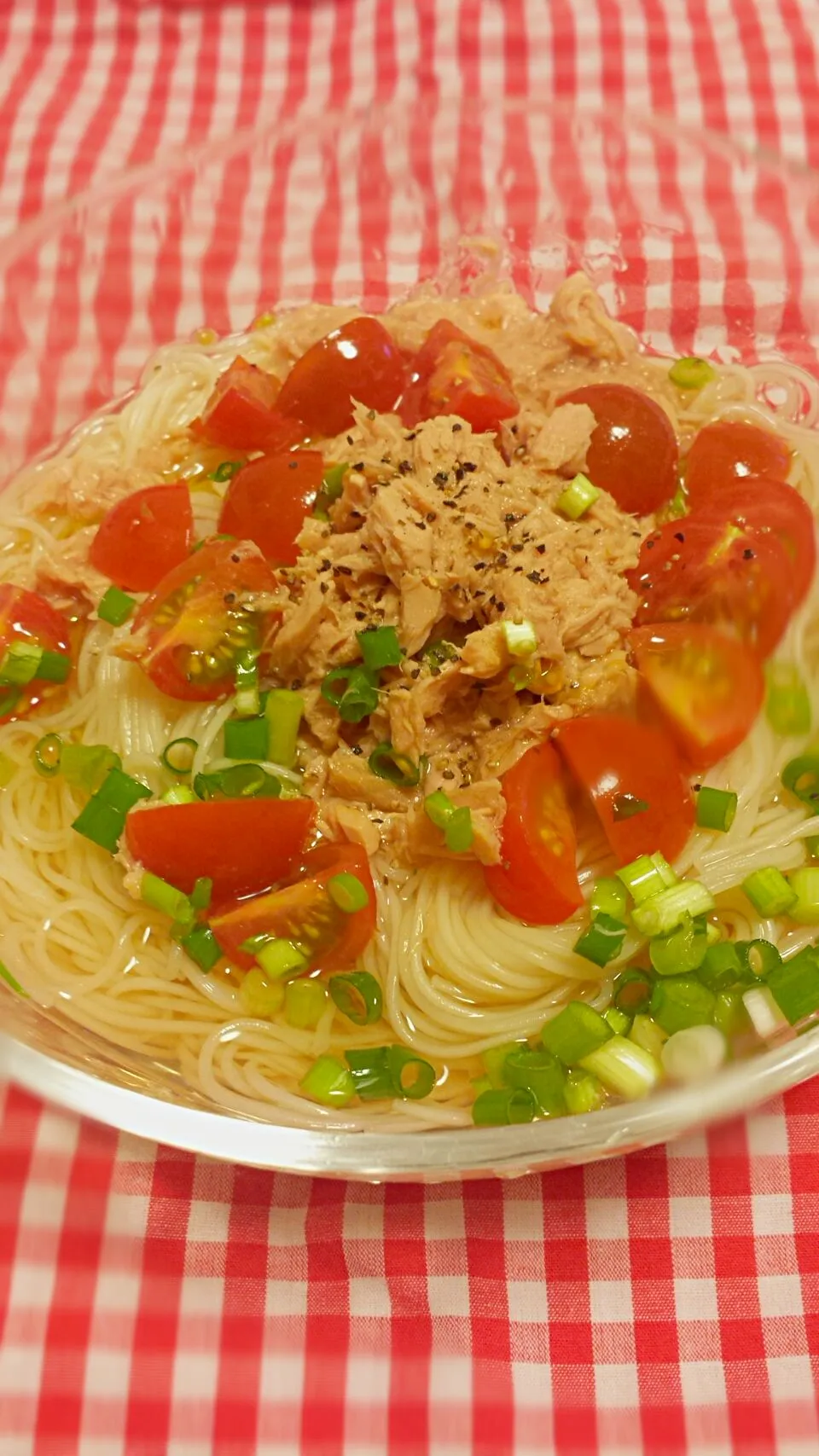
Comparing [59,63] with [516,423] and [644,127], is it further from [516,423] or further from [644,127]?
[516,423]

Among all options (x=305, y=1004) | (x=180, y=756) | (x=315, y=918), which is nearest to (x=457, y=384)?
(x=180, y=756)

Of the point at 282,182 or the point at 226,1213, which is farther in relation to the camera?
the point at 282,182

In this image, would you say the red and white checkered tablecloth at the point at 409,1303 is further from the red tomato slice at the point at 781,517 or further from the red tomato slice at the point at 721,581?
the red tomato slice at the point at 781,517

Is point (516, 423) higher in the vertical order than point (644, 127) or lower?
lower

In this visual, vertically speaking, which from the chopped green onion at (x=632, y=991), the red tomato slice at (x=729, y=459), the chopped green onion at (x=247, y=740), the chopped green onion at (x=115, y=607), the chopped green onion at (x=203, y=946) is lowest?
the chopped green onion at (x=632, y=991)

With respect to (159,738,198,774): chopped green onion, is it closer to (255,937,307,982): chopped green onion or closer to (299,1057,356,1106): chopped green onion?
(255,937,307,982): chopped green onion

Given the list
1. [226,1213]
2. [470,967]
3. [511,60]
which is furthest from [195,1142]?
[511,60]

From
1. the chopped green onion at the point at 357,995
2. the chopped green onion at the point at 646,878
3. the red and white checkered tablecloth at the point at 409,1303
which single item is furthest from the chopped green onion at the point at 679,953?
the chopped green onion at the point at 357,995
